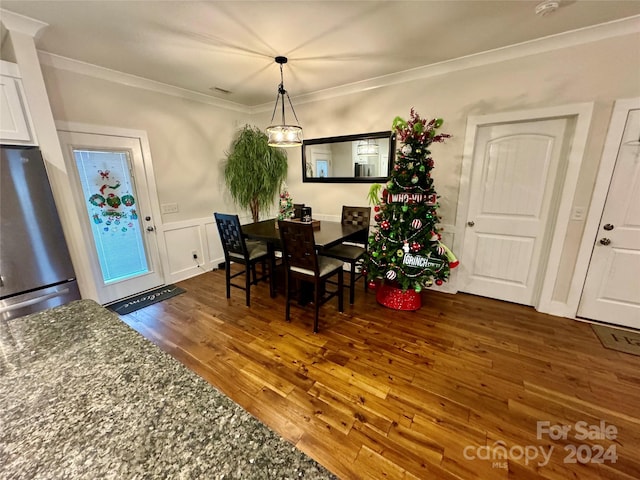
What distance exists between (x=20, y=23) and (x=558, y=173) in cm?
476

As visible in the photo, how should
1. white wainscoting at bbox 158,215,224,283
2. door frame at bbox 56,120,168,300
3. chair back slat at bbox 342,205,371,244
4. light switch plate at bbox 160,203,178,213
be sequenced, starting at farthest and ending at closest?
1. white wainscoting at bbox 158,215,224,283
2. light switch plate at bbox 160,203,178,213
3. chair back slat at bbox 342,205,371,244
4. door frame at bbox 56,120,168,300

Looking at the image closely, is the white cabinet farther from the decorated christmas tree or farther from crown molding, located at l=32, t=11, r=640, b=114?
the decorated christmas tree

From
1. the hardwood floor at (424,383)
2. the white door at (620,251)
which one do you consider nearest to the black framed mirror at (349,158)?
the hardwood floor at (424,383)

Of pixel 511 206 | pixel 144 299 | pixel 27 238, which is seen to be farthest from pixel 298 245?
pixel 511 206

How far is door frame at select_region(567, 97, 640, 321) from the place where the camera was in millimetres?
2189

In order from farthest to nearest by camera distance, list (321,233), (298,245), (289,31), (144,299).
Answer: (144,299)
(321,233)
(298,245)
(289,31)

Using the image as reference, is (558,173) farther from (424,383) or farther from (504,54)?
(424,383)

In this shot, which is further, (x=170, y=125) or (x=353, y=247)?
(x=170, y=125)

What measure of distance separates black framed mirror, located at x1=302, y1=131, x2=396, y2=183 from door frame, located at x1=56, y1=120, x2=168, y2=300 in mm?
2057

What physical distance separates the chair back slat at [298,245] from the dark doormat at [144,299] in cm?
179

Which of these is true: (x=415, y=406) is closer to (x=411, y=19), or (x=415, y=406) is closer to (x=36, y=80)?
(x=411, y=19)

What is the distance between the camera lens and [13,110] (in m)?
2.00

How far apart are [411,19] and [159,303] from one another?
3746mm

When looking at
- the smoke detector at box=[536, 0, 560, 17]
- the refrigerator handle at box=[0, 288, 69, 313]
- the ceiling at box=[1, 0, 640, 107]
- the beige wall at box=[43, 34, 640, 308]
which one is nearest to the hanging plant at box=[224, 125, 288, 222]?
the beige wall at box=[43, 34, 640, 308]
